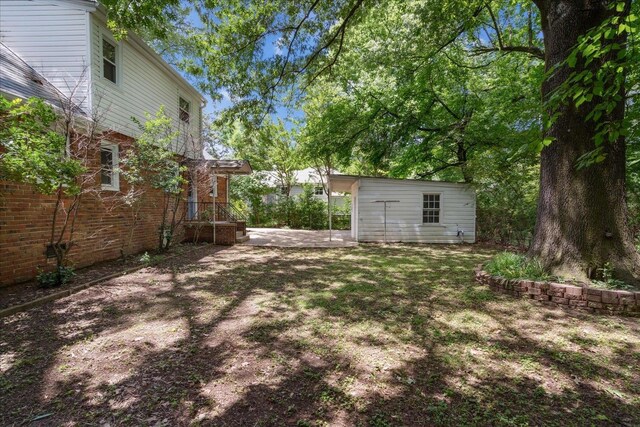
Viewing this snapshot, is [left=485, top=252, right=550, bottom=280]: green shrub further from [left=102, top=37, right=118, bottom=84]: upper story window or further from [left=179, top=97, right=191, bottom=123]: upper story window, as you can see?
[left=179, top=97, right=191, bottom=123]: upper story window

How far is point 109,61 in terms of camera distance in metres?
7.13

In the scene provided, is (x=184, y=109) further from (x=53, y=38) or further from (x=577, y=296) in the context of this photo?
(x=577, y=296)

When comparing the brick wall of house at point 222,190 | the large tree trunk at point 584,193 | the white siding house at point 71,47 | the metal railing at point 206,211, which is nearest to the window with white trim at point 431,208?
the large tree trunk at point 584,193

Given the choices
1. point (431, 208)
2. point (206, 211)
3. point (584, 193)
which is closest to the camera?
point (584, 193)

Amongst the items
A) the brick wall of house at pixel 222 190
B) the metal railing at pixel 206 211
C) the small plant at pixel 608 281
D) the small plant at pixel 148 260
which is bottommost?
the small plant at pixel 148 260

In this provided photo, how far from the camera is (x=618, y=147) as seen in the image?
459 centimetres

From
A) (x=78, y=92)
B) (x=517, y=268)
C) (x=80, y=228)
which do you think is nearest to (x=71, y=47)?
(x=78, y=92)

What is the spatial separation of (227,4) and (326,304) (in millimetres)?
6698

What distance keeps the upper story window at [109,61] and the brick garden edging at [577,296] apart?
930 centimetres

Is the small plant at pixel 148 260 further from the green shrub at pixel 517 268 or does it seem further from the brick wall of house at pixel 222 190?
the green shrub at pixel 517 268

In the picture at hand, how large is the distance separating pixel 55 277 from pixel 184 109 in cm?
762

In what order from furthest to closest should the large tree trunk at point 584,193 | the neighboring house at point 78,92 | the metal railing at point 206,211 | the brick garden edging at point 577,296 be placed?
the metal railing at point 206,211 < the neighboring house at point 78,92 < the large tree trunk at point 584,193 < the brick garden edging at point 577,296

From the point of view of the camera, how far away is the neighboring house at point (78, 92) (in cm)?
512

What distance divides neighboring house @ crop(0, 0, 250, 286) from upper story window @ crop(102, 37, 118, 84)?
0.02 m
